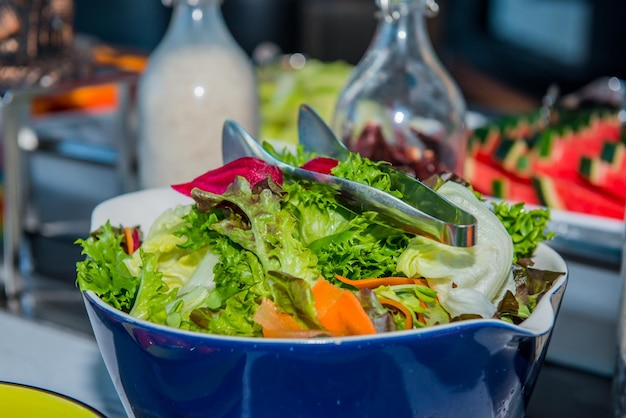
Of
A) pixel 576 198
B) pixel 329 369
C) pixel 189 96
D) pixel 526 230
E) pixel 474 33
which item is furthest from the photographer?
pixel 474 33

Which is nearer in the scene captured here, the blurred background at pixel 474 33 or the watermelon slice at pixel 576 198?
the watermelon slice at pixel 576 198

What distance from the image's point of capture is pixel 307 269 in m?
0.50

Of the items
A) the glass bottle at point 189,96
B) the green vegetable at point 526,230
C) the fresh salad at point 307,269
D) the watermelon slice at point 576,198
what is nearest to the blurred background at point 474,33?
the watermelon slice at point 576,198

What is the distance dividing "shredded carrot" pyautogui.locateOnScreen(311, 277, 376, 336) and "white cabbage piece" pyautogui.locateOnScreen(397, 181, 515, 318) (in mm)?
56

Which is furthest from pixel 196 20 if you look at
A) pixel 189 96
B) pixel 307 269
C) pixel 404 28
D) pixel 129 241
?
pixel 307 269

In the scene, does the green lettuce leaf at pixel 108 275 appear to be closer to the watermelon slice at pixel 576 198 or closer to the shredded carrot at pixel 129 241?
the shredded carrot at pixel 129 241

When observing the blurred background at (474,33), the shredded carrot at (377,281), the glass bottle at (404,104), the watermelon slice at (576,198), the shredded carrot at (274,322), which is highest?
the shredded carrot at (377,281)

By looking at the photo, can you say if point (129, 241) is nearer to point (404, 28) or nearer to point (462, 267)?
point (462, 267)

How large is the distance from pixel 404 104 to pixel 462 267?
1.69ft

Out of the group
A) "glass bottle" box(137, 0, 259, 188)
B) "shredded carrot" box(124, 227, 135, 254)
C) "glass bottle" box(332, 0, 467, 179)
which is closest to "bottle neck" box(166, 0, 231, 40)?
"glass bottle" box(137, 0, 259, 188)

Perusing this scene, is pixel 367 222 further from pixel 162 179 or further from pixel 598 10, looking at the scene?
pixel 598 10

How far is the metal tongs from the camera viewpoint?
18.2 inches

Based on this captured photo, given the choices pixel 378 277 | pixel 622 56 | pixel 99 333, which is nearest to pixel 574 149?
pixel 378 277

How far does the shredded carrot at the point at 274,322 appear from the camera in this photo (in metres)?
0.47
